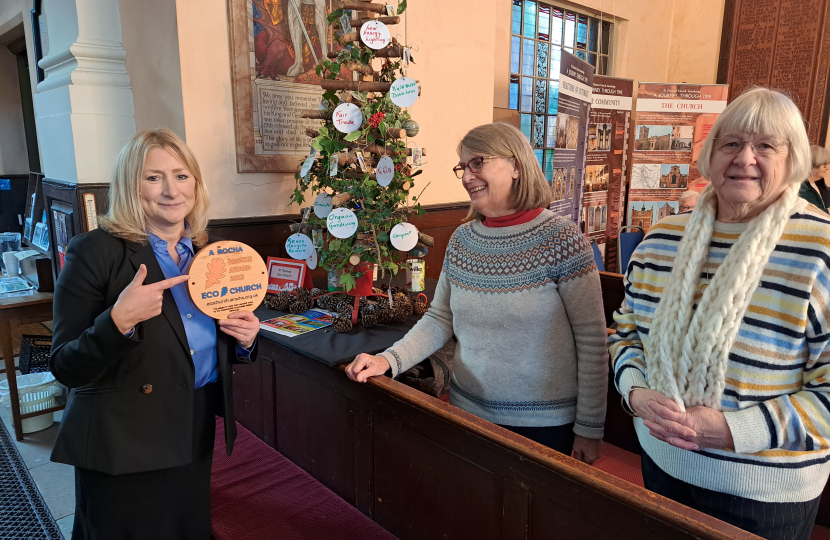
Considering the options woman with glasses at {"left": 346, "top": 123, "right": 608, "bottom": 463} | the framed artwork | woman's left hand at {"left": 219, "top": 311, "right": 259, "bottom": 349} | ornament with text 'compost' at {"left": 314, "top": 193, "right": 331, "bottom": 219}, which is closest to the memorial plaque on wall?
the framed artwork

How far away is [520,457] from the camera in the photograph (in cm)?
122

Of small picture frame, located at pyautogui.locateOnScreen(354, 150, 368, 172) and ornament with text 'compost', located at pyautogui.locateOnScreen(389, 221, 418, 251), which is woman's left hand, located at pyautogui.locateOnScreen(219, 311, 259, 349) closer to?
ornament with text 'compost', located at pyautogui.locateOnScreen(389, 221, 418, 251)

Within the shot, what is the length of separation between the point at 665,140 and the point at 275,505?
5.41 metres

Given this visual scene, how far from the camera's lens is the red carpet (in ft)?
5.91

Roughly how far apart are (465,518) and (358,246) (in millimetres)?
1218

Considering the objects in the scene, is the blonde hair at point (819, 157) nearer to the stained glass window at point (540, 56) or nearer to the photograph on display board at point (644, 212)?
the photograph on display board at point (644, 212)

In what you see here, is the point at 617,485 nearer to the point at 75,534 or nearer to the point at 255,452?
the point at 75,534

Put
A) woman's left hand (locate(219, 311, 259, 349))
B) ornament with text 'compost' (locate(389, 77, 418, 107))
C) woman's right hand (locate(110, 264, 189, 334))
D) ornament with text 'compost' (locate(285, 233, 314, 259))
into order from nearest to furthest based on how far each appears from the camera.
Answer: woman's right hand (locate(110, 264, 189, 334))
woman's left hand (locate(219, 311, 259, 349))
ornament with text 'compost' (locate(389, 77, 418, 107))
ornament with text 'compost' (locate(285, 233, 314, 259))

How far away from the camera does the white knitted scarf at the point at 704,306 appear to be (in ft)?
3.47

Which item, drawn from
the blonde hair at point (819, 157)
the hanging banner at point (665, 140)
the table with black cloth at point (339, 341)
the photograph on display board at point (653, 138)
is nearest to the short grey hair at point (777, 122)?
the table with black cloth at point (339, 341)

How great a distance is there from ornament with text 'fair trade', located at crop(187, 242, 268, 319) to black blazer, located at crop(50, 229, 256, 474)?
8cm

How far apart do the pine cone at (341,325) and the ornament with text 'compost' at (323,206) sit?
0.48 metres

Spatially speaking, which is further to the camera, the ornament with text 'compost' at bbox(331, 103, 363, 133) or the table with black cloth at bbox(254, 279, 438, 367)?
the ornament with text 'compost' at bbox(331, 103, 363, 133)

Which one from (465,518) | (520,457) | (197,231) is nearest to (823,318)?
(520,457)
